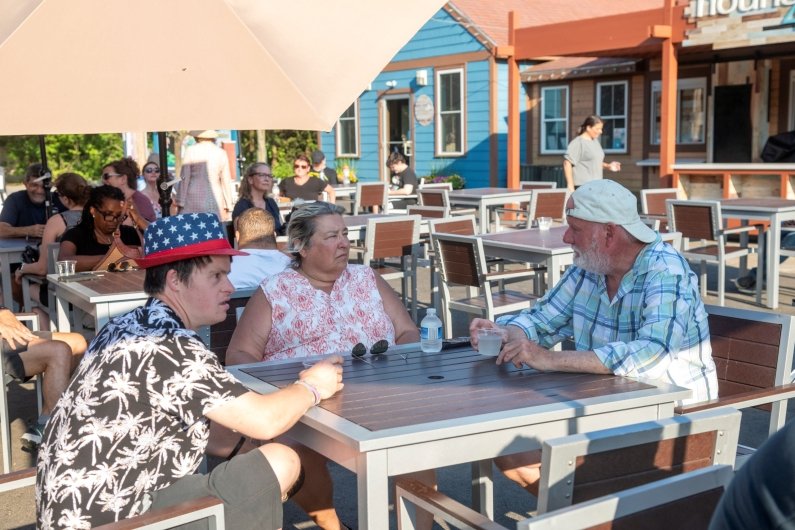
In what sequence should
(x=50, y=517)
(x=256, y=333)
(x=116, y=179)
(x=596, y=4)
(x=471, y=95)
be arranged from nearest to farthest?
(x=50, y=517)
(x=256, y=333)
(x=116, y=179)
(x=471, y=95)
(x=596, y=4)

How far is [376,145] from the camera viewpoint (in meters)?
22.3

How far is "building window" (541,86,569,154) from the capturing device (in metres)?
19.7

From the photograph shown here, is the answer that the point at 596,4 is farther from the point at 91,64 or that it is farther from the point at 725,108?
the point at 91,64

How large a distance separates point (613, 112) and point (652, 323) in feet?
54.2

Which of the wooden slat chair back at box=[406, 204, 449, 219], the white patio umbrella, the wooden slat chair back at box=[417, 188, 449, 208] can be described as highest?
the white patio umbrella

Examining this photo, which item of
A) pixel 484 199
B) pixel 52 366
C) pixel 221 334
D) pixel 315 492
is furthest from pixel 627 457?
pixel 484 199

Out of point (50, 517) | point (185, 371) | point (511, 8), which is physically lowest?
point (50, 517)

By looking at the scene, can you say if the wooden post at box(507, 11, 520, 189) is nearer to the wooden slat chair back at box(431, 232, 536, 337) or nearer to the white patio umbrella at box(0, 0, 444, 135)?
the wooden slat chair back at box(431, 232, 536, 337)

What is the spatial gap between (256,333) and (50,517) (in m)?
1.38

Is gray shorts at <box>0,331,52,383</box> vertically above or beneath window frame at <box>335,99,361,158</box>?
beneath

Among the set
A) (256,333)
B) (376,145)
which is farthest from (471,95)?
(256,333)

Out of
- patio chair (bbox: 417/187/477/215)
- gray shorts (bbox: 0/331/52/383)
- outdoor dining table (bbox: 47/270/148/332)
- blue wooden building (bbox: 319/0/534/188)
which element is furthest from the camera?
blue wooden building (bbox: 319/0/534/188)

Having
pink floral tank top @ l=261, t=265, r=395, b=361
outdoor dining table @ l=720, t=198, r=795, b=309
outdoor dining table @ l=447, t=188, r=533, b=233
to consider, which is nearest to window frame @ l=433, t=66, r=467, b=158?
outdoor dining table @ l=447, t=188, r=533, b=233

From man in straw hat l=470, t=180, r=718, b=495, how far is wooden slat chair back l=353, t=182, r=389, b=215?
32.3 feet
